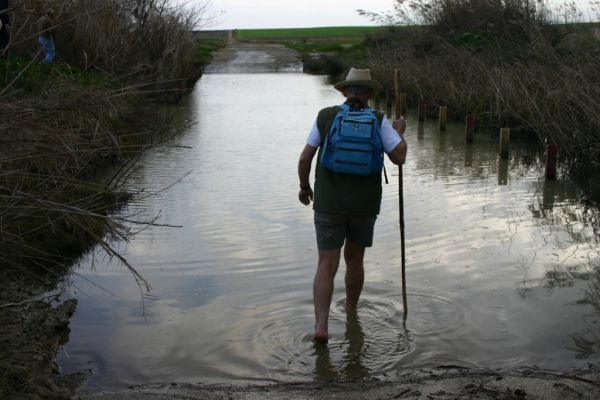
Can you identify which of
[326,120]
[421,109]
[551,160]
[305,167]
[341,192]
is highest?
[326,120]

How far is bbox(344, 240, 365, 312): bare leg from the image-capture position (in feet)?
21.0

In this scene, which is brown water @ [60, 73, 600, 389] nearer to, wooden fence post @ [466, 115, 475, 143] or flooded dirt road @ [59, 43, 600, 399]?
flooded dirt road @ [59, 43, 600, 399]

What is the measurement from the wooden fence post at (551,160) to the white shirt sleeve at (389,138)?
23.7 feet

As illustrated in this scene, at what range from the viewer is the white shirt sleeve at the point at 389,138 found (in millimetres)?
Answer: 5945

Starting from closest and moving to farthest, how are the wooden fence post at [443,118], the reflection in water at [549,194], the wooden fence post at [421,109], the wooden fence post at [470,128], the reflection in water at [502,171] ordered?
the reflection in water at [549,194] → the reflection in water at [502,171] → the wooden fence post at [470,128] → the wooden fence post at [443,118] → the wooden fence post at [421,109]

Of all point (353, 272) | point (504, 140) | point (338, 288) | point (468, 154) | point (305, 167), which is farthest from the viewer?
point (468, 154)

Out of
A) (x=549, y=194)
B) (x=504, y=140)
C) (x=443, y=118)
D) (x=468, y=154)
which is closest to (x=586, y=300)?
(x=549, y=194)

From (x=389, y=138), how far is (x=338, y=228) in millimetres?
679

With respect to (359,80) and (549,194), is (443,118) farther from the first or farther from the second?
(359,80)

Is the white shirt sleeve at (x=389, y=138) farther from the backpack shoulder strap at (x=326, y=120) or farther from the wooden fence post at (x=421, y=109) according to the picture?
the wooden fence post at (x=421, y=109)

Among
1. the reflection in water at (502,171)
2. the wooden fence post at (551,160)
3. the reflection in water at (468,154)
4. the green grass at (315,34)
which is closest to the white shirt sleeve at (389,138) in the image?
the wooden fence post at (551,160)

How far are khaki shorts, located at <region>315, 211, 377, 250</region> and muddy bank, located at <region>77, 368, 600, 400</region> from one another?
1033 mm

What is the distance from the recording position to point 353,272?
6.61 meters

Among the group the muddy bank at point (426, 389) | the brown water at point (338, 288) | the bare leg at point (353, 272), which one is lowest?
the brown water at point (338, 288)
